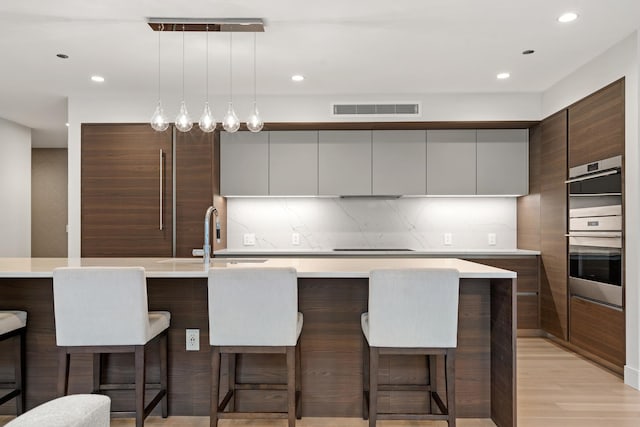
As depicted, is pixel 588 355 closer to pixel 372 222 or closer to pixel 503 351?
pixel 503 351

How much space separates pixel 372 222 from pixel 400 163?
793 millimetres

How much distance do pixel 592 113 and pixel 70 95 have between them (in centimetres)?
491

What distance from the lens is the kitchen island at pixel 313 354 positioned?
252 cm

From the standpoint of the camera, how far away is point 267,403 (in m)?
2.56

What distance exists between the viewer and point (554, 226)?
167 inches

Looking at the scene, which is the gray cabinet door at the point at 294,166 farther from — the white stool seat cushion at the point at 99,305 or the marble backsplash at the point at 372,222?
the white stool seat cushion at the point at 99,305

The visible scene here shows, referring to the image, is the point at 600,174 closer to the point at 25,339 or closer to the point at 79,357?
the point at 79,357

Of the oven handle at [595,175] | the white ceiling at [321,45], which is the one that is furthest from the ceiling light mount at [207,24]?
the oven handle at [595,175]

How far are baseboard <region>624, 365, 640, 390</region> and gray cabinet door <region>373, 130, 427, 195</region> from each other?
7.66 ft

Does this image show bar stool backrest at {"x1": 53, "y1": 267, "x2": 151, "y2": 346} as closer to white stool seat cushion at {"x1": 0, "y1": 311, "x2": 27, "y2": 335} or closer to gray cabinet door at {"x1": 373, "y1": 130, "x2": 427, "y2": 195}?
white stool seat cushion at {"x1": 0, "y1": 311, "x2": 27, "y2": 335}

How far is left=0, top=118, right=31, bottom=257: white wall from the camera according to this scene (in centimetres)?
587

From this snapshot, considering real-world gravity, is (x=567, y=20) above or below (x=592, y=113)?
above

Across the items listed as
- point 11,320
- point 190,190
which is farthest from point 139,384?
point 190,190

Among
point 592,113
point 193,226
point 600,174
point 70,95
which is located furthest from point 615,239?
point 70,95
